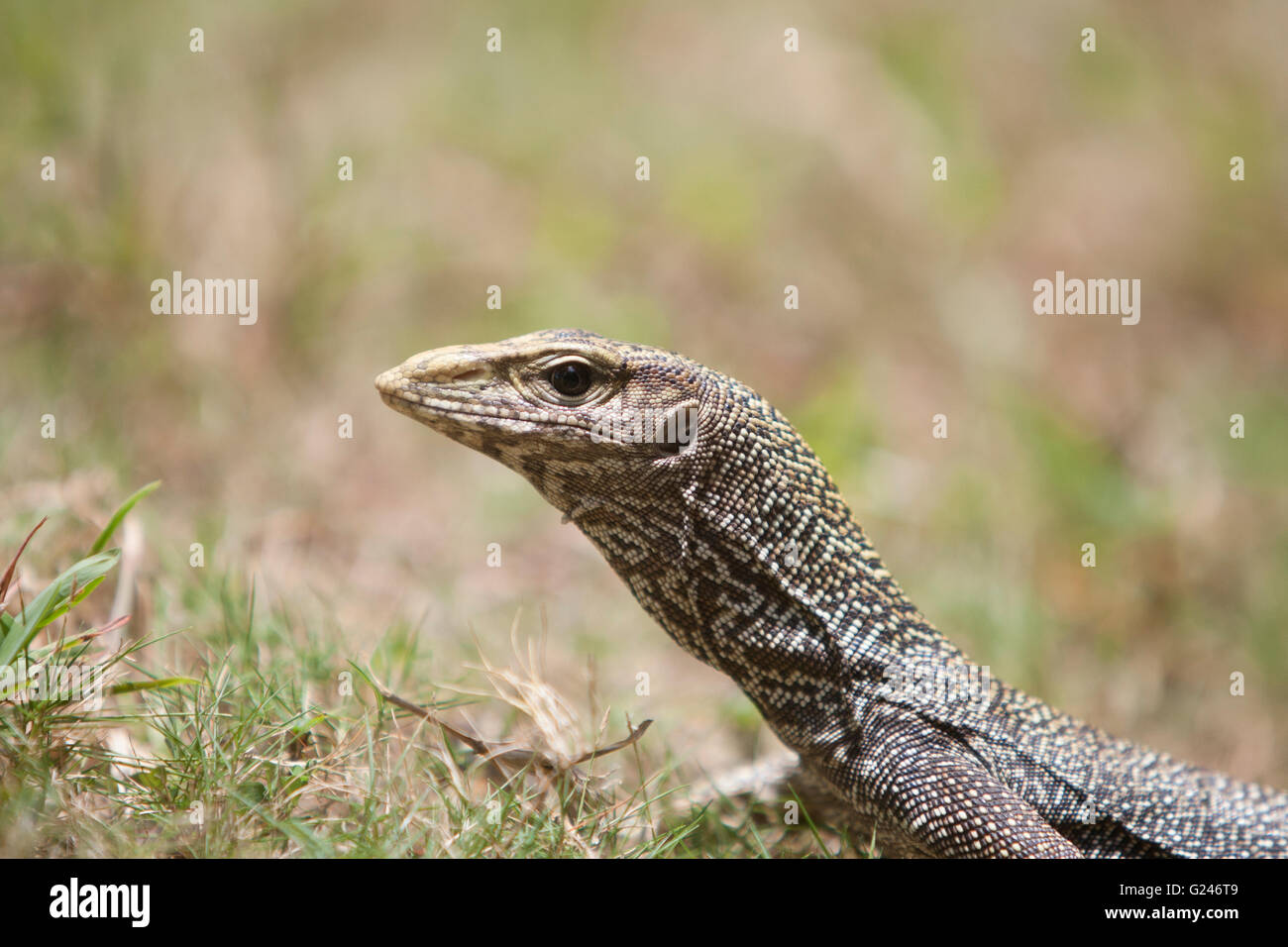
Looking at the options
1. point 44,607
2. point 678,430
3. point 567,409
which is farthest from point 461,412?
point 44,607

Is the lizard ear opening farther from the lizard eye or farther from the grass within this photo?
the grass

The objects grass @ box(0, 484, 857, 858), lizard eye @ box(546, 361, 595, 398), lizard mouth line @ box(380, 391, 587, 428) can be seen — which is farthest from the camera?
lizard eye @ box(546, 361, 595, 398)

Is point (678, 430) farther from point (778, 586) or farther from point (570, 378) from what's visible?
point (778, 586)

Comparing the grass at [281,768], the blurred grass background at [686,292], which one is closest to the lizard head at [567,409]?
the grass at [281,768]

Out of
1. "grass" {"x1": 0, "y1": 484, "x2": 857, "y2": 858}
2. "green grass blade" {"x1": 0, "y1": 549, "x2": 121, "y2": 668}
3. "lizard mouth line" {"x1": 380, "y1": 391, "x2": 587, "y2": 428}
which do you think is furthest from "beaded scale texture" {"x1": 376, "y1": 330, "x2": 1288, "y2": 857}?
"green grass blade" {"x1": 0, "y1": 549, "x2": 121, "y2": 668}

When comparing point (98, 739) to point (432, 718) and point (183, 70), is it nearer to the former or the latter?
point (432, 718)
